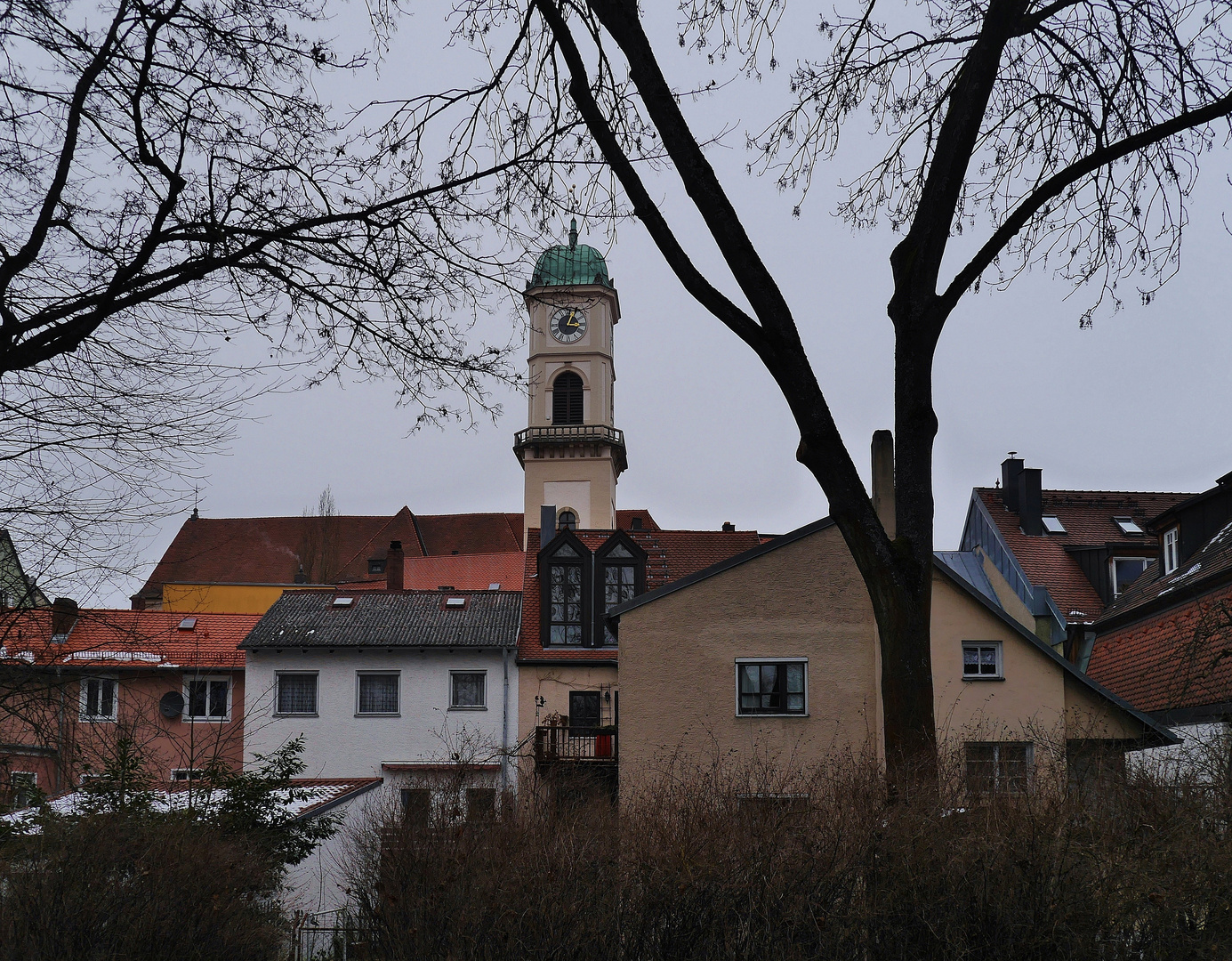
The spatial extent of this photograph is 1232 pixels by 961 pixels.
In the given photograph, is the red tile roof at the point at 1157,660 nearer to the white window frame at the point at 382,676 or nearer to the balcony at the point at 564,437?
the white window frame at the point at 382,676

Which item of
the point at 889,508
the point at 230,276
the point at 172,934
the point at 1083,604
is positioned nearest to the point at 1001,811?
the point at 172,934

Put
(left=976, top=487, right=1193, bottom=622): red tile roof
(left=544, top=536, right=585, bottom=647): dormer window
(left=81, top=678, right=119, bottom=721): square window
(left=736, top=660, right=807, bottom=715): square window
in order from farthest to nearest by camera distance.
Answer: (left=544, top=536, right=585, bottom=647): dormer window, (left=976, top=487, right=1193, bottom=622): red tile roof, (left=736, top=660, right=807, bottom=715): square window, (left=81, top=678, right=119, bottom=721): square window

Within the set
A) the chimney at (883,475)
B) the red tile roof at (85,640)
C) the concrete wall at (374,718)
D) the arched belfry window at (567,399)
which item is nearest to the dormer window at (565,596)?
the concrete wall at (374,718)

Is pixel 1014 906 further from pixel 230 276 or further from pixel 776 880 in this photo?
pixel 230 276

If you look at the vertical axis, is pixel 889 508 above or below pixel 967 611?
above

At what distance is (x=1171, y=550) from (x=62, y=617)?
2533cm

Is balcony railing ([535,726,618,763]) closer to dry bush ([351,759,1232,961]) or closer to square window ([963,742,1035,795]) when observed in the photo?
square window ([963,742,1035,795])

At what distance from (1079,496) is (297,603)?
73.7 feet

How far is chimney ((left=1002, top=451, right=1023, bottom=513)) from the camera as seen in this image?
119 feet

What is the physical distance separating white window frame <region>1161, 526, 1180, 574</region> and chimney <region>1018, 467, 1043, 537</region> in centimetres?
641

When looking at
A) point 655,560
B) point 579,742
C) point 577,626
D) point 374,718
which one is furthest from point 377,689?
point 655,560

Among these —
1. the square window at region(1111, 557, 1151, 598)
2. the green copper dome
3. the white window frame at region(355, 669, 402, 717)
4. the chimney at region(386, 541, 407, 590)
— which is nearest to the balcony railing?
the white window frame at region(355, 669, 402, 717)

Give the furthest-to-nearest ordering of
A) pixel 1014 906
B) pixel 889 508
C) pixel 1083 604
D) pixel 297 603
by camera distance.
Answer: pixel 297 603 → pixel 1083 604 → pixel 889 508 → pixel 1014 906

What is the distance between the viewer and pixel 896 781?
6.52m
